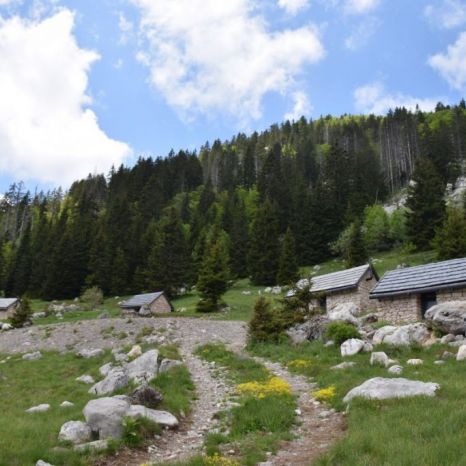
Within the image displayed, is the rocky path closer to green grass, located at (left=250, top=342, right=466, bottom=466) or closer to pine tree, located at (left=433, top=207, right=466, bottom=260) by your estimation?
green grass, located at (left=250, top=342, right=466, bottom=466)

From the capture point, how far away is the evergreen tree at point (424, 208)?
62.3 m

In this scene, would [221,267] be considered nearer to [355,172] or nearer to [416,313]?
[416,313]

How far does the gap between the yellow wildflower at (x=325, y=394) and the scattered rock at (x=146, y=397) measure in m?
4.98

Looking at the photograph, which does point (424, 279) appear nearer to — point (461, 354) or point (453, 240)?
point (461, 354)

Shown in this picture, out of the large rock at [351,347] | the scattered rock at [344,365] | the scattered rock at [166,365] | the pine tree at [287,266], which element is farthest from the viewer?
the pine tree at [287,266]

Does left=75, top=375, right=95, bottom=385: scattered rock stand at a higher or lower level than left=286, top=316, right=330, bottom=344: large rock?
lower

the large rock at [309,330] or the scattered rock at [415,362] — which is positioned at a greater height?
the large rock at [309,330]

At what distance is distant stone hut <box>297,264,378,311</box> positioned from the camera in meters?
34.4

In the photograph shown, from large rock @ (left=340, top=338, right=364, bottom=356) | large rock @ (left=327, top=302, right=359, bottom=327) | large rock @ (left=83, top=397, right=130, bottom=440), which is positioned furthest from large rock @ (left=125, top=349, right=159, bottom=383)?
large rock @ (left=327, top=302, right=359, bottom=327)

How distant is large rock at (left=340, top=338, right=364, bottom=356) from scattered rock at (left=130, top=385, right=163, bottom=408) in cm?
949

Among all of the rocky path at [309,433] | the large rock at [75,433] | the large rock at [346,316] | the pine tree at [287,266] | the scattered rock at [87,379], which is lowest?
the scattered rock at [87,379]

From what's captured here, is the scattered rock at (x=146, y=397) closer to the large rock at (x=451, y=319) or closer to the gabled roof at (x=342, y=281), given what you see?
the large rock at (x=451, y=319)

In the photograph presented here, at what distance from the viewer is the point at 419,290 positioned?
2533cm

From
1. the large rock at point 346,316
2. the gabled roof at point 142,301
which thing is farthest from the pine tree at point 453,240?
the gabled roof at point 142,301
